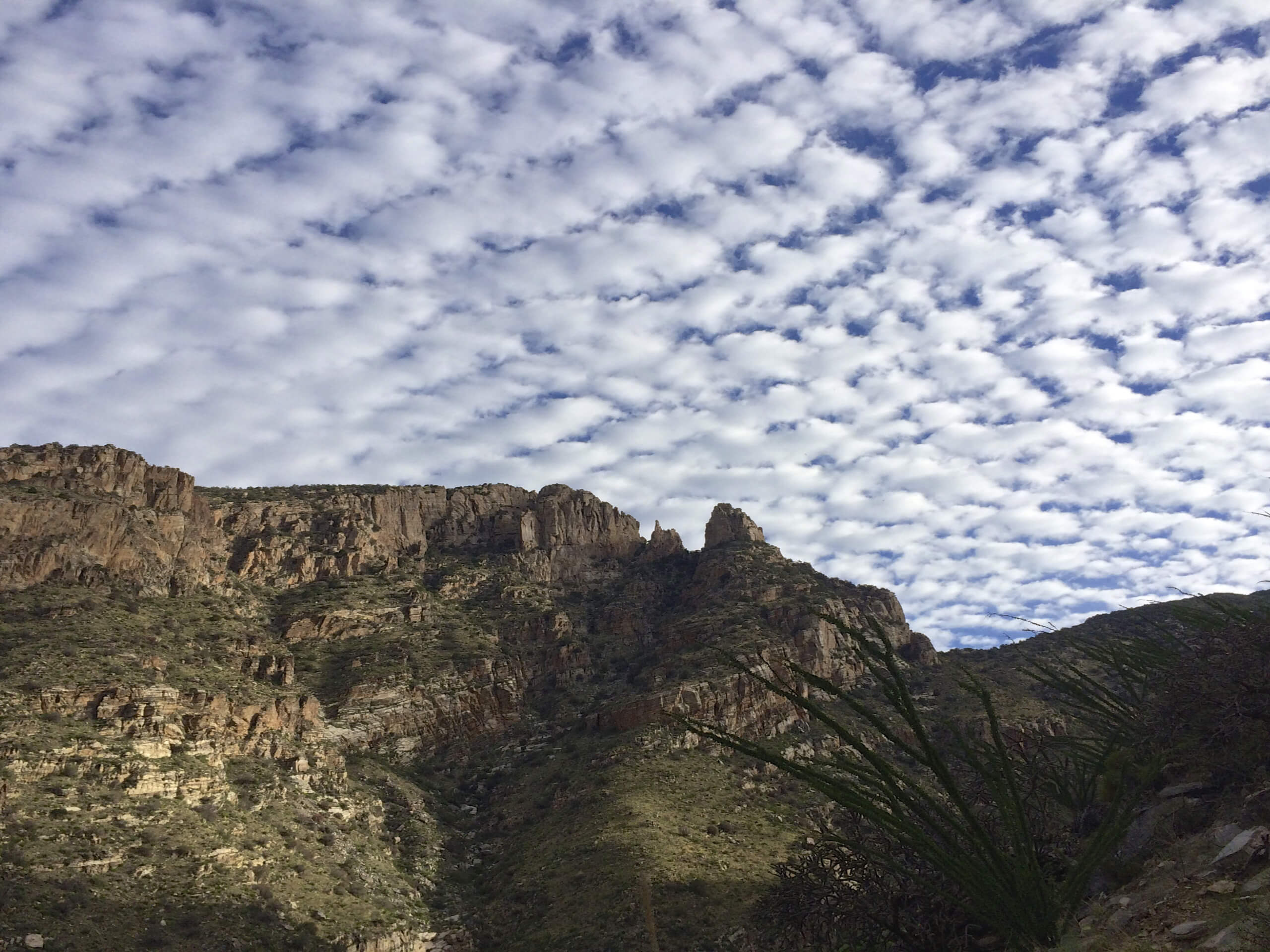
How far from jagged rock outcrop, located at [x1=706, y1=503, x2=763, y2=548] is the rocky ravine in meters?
0.38

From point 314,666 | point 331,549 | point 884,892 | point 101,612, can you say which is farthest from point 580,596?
point 884,892

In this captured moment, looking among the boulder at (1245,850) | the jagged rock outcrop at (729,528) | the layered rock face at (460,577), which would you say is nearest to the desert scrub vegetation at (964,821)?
the boulder at (1245,850)

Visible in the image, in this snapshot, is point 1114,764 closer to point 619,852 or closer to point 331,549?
point 619,852

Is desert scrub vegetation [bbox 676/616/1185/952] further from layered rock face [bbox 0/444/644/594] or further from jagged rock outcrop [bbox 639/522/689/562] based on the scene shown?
jagged rock outcrop [bbox 639/522/689/562]

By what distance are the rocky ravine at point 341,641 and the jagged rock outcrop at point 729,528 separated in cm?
38

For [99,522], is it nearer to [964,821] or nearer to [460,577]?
[460,577]

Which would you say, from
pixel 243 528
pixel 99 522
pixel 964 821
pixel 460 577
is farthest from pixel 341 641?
pixel 964 821

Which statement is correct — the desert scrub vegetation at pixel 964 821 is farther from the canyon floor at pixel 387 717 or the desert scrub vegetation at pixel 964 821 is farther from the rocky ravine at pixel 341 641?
the rocky ravine at pixel 341 641

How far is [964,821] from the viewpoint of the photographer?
38.8 ft

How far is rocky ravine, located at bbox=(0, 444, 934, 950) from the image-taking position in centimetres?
4591

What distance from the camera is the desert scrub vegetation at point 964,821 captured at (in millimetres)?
6695

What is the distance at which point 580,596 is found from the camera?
105m

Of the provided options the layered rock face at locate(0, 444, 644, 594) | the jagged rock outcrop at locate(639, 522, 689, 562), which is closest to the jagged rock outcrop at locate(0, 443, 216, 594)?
the layered rock face at locate(0, 444, 644, 594)

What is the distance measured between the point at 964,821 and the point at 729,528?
3904 inches
